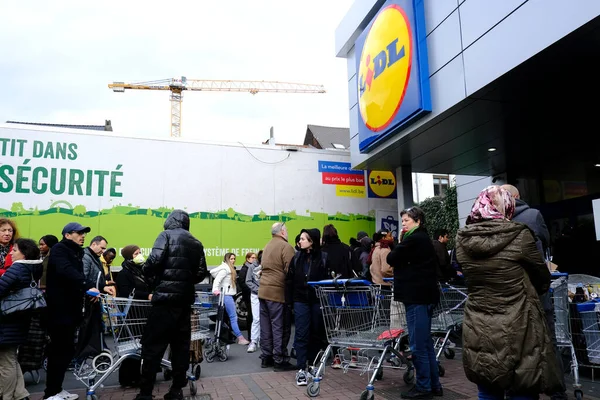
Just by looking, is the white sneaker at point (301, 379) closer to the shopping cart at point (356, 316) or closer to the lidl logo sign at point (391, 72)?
the shopping cart at point (356, 316)

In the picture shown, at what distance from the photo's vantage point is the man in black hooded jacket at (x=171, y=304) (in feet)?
14.7

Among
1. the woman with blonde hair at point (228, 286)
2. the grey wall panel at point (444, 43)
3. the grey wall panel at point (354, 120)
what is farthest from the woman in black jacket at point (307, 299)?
the grey wall panel at point (354, 120)

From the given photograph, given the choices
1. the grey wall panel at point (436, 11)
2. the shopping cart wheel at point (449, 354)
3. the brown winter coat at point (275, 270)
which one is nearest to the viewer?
the brown winter coat at point (275, 270)

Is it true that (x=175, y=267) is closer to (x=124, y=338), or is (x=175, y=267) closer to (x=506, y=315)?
(x=124, y=338)

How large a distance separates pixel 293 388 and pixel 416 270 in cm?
195

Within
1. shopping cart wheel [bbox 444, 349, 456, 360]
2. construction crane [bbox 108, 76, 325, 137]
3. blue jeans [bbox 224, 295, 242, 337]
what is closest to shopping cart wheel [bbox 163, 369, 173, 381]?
blue jeans [bbox 224, 295, 242, 337]

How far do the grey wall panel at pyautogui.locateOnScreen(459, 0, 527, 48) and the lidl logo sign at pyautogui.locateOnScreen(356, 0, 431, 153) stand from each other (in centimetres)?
108

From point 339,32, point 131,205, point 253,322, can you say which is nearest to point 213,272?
point 253,322

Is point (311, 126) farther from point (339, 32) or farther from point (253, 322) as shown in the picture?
point (253, 322)

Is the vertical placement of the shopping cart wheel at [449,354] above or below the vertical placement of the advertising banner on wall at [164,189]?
below

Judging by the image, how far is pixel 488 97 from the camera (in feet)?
23.0

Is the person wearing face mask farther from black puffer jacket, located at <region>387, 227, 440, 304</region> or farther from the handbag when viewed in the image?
black puffer jacket, located at <region>387, 227, 440, 304</region>

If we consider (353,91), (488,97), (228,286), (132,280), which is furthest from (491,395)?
(353,91)

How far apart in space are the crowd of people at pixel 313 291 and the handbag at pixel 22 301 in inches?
2.8
